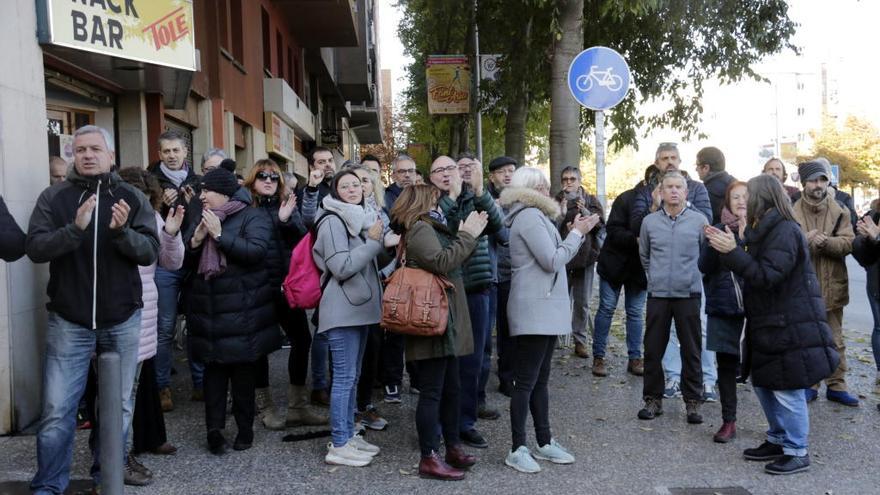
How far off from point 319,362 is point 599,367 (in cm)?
273

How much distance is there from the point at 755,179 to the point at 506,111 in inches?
497

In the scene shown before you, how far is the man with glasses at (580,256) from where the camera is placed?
25.4ft

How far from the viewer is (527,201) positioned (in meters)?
5.22

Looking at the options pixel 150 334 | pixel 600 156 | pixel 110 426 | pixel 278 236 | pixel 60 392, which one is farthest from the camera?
pixel 600 156

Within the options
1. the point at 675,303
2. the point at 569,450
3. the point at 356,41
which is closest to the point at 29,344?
the point at 569,450

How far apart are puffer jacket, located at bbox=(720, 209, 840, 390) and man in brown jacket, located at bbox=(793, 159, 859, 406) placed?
171 centimetres

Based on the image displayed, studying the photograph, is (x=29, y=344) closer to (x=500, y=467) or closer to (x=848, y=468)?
(x=500, y=467)

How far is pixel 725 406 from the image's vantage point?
579cm

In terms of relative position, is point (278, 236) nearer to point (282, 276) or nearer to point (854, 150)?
point (282, 276)

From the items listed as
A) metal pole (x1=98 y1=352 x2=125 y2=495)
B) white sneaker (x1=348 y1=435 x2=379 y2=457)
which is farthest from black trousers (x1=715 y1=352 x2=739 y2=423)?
metal pole (x1=98 y1=352 x2=125 y2=495)

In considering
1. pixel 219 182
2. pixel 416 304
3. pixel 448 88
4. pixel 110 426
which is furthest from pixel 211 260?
pixel 448 88

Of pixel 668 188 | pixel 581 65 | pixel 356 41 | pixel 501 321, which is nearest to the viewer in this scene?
pixel 668 188

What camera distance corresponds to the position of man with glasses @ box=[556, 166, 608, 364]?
7.73 meters

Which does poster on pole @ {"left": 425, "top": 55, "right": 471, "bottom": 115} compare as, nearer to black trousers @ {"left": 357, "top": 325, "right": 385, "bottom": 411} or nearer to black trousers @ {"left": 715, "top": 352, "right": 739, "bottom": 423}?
black trousers @ {"left": 357, "top": 325, "right": 385, "bottom": 411}
